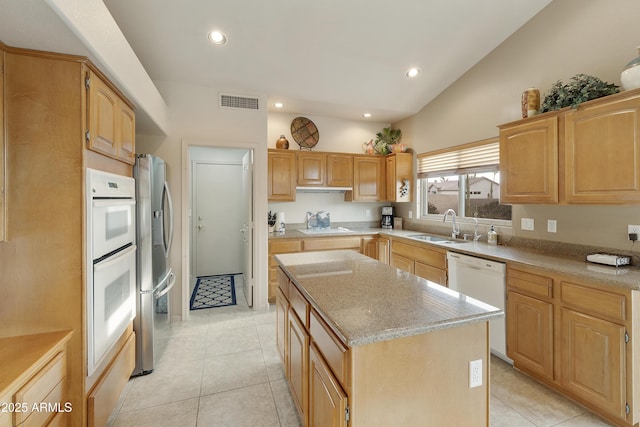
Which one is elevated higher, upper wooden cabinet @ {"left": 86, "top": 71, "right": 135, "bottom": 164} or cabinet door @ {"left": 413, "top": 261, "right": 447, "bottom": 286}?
upper wooden cabinet @ {"left": 86, "top": 71, "right": 135, "bottom": 164}

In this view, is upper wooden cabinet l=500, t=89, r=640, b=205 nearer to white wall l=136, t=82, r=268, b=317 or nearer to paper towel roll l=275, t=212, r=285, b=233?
white wall l=136, t=82, r=268, b=317

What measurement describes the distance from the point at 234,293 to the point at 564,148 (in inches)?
167

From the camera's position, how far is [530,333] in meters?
2.18

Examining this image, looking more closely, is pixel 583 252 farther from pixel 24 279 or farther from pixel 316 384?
pixel 24 279

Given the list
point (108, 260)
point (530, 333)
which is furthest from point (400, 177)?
point (108, 260)

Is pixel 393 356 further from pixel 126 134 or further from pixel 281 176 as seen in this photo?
pixel 281 176

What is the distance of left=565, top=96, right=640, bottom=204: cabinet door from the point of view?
5.91ft

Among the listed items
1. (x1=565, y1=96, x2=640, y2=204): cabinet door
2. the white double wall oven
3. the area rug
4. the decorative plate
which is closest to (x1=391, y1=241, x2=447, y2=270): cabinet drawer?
(x1=565, y1=96, x2=640, y2=204): cabinet door

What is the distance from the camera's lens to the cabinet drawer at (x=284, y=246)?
12.4ft

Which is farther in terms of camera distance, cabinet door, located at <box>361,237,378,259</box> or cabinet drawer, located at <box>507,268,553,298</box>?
cabinet door, located at <box>361,237,378,259</box>

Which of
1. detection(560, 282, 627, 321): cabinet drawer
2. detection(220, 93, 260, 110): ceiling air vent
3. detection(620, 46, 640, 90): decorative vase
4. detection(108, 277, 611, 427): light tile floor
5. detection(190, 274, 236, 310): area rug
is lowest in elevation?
detection(108, 277, 611, 427): light tile floor

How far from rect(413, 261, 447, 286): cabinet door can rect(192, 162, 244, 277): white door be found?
10.3 feet

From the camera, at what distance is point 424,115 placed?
166 inches

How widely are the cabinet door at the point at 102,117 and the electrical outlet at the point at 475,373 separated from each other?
2173mm
